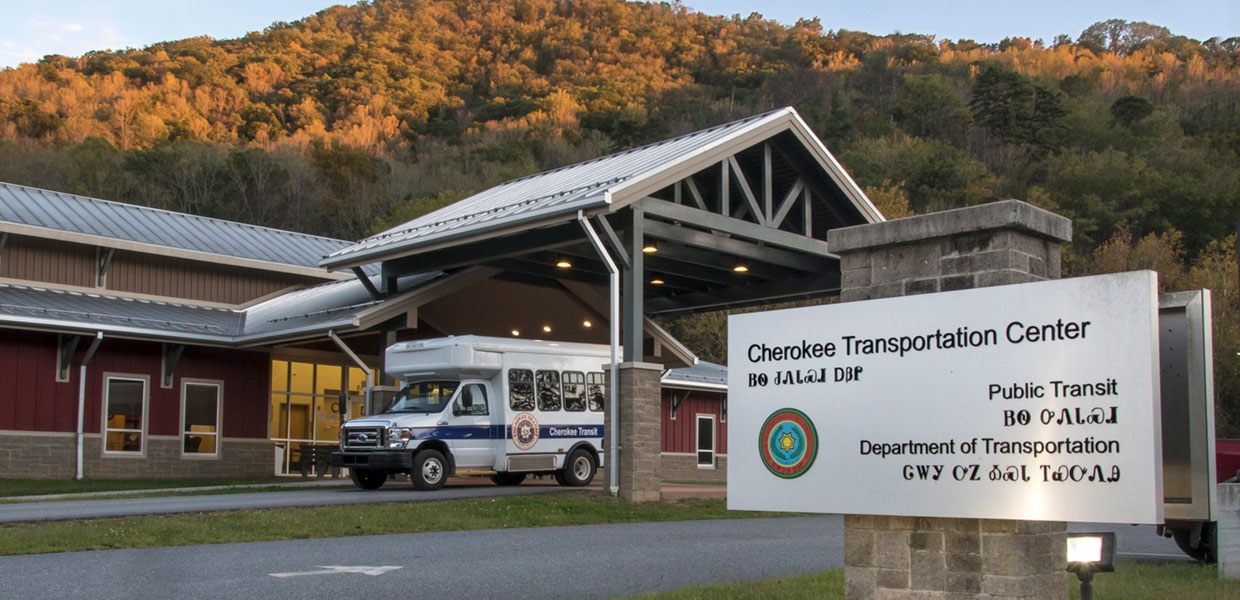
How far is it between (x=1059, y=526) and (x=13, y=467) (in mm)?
22686

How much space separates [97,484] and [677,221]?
12.8 meters

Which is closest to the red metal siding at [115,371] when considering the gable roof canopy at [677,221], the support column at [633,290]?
the gable roof canopy at [677,221]

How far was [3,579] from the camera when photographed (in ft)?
31.0

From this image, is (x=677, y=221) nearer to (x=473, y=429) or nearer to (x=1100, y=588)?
(x=473, y=429)

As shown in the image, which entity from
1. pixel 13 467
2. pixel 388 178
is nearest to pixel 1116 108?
pixel 388 178

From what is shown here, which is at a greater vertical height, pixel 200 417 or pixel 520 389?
pixel 520 389

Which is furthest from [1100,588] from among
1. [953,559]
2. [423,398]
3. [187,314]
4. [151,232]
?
[151,232]

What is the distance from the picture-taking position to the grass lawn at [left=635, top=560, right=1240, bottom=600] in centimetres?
912

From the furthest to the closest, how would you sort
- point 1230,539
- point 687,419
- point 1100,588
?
point 687,419
point 1230,539
point 1100,588

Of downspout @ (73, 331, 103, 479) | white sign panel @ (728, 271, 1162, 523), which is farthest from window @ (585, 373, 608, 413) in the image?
white sign panel @ (728, 271, 1162, 523)

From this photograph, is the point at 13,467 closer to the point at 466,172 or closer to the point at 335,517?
the point at 335,517

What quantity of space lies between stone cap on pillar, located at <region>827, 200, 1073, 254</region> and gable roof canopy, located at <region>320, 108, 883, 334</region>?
11748 mm

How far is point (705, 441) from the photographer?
36.7m

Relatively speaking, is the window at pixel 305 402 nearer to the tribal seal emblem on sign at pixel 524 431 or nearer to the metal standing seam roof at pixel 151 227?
the metal standing seam roof at pixel 151 227
